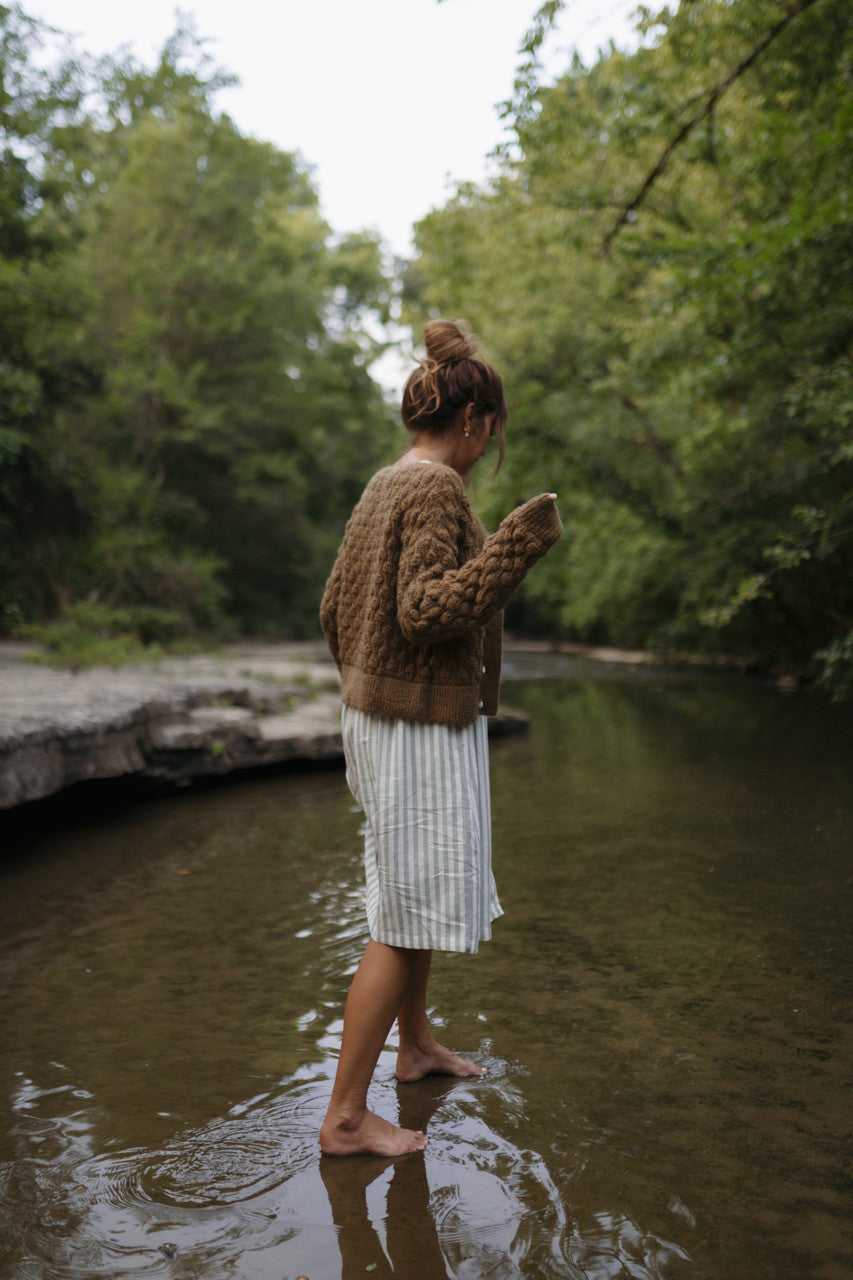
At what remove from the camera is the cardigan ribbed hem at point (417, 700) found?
7.33 feet

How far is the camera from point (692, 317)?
35.4ft

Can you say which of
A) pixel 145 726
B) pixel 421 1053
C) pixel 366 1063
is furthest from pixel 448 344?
pixel 145 726

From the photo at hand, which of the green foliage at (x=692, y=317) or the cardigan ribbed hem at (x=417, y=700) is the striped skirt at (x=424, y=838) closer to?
the cardigan ribbed hem at (x=417, y=700)

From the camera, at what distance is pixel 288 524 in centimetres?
2255

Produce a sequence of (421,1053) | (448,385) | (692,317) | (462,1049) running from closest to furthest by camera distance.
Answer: (448,385) → (421,1053) → (462,1049) → (692,317)

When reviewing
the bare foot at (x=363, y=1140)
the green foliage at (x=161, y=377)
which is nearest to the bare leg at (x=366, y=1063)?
the bare foot at (x=363, y=1140)

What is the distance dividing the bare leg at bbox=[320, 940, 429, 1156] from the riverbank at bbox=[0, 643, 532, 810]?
107 inches

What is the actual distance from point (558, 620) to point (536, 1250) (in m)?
26.4

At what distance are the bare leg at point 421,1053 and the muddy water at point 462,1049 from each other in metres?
0.05

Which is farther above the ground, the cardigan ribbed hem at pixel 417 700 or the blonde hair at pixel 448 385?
the blonde hair at pixel 448 385

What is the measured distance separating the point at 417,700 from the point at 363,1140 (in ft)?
3.20

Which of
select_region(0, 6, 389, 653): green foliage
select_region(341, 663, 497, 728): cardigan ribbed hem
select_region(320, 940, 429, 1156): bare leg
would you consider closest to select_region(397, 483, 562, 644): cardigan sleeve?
select_region(341, 663, 497, 728): cardigan ribbed hem

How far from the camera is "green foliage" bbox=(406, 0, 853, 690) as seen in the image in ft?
26.0

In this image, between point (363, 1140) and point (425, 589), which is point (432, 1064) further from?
point (425, 589)
